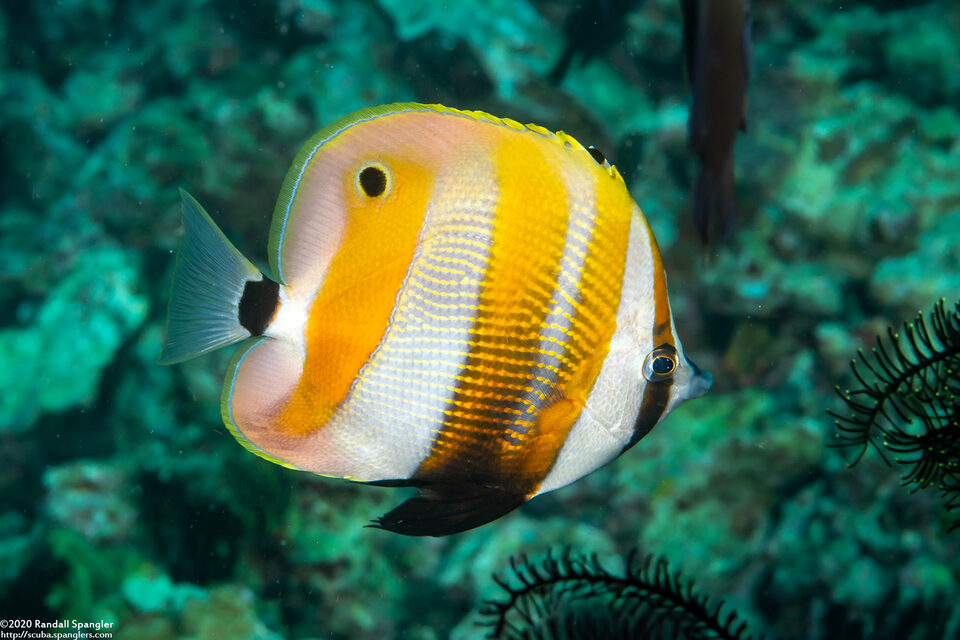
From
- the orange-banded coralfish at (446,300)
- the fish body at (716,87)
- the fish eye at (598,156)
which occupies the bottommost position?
the orange-banded coralfish at (446,300)

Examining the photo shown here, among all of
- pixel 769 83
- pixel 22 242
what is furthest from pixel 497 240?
pixel 22 242

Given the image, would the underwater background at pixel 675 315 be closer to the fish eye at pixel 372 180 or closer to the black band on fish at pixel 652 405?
the black band on fish at pixel 652 405

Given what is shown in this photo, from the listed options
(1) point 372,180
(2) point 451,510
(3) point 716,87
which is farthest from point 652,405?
(3) point 716,87

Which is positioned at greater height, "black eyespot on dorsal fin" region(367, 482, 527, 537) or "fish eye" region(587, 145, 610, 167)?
"fish eye" region(587, 145, 610, 167)

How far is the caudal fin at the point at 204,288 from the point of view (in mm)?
1011

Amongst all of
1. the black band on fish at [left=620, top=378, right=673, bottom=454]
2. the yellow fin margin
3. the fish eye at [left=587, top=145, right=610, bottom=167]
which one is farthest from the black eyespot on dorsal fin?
the fish eye at [left=587, top=145, right=610, bottom=167]

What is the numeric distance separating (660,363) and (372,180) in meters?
0.64

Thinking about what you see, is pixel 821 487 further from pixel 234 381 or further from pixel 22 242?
pixel 22 242

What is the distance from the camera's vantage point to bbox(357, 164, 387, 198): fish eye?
1.03 m

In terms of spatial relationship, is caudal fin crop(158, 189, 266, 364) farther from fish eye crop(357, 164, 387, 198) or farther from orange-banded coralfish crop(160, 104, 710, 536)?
fish eye crop(357, 164, 387, 198)

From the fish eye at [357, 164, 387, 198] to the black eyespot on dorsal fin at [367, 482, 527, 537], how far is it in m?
0.59

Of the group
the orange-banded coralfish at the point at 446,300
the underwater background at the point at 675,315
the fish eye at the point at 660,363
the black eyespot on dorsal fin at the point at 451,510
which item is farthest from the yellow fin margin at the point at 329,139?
the underwater background at the point at 675,315

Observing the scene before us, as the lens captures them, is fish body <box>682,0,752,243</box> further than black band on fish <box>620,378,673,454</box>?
Yes

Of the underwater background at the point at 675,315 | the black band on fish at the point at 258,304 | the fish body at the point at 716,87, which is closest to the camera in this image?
the black band on fish at the point at 258,304
